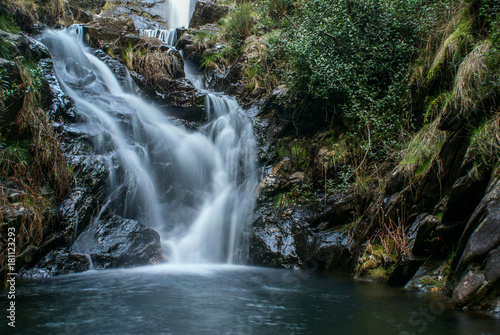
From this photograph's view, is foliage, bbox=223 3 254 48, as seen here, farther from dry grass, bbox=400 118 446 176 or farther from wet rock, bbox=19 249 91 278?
wet rock, bbox=19 249 91 278

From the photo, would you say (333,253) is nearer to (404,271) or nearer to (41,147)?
(404,271)

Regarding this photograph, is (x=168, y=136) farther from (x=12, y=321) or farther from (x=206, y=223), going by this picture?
(x=12, y=321)

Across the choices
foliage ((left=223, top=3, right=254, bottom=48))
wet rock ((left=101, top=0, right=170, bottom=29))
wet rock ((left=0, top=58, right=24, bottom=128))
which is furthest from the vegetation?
wet rock ((left=101, top=0, right=170, bottom=29))

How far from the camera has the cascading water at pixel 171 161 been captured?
22.0 feet

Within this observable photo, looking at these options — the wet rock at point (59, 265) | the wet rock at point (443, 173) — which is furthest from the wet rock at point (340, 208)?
the wet rock at point (59, 265)

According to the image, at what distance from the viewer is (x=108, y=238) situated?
575cm

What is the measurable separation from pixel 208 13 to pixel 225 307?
44.6 ft

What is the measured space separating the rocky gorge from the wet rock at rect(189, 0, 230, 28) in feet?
22.5

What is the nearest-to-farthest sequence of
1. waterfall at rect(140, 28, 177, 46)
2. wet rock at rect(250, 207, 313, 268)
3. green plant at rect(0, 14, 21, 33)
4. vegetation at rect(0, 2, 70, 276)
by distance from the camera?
vegetation at rect(0, 2, 70, 276)
wet rock at rect(250, 207, 313, 268)
green plant at rect(0, 14, 21, 33)
waterfall at rect(140, 28, 177, 46)

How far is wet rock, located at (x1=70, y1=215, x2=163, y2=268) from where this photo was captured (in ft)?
18.1

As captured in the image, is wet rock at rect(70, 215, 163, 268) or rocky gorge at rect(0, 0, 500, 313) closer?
rocky gorge at rect(0, 0, 500, 313)

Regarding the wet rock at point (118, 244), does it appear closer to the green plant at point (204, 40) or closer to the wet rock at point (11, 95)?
the wet rock at point (11, 95)

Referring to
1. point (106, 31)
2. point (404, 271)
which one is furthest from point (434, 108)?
point (106, 31)

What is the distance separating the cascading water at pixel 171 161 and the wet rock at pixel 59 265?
49.0 inches
